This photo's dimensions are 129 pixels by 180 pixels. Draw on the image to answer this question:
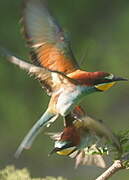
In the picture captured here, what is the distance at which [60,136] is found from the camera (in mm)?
980

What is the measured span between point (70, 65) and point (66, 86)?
0.29 ft

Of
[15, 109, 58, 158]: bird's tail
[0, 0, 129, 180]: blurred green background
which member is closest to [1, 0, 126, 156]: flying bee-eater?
[15, 109, 58, 158]: bird's tail

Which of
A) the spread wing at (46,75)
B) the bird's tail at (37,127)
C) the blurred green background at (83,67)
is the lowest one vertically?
the blurred green background at (83,67)

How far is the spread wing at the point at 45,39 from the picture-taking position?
3.72 feet

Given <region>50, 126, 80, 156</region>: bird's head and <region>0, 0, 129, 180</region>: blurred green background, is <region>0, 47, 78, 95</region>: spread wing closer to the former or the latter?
<region>50, 126, 80, 156</region>: bird's head

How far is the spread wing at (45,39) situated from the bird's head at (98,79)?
0.20ft

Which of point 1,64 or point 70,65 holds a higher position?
point 70,65

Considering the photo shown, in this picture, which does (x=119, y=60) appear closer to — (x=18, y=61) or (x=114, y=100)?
(x=114, y=100)

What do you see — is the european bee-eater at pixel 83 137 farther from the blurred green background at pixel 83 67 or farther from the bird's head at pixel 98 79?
the blurred green background at pixel 83 67

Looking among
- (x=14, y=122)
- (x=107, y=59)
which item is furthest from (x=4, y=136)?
(x=107, y=59)

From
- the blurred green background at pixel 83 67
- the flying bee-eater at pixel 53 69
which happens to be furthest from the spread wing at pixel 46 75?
the blurred green background at pixel 83 67

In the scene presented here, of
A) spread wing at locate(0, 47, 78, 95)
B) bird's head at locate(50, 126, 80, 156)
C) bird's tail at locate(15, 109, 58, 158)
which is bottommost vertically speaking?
bird's head at locate(50, 126, 80, 156)

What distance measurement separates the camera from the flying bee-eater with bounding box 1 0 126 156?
1.01 metres

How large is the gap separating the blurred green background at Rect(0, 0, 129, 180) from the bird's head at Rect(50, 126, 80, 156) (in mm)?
1888
